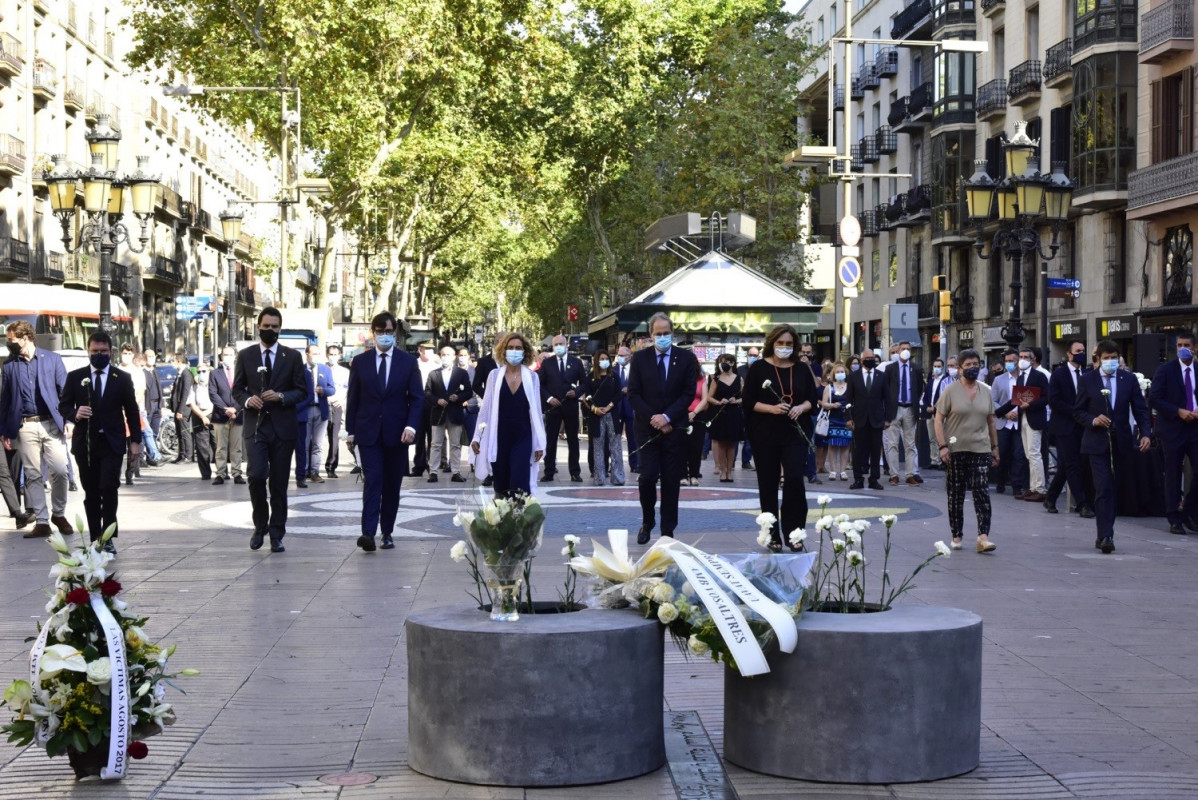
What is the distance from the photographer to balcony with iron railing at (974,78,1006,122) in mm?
48562

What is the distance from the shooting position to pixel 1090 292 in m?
42.4

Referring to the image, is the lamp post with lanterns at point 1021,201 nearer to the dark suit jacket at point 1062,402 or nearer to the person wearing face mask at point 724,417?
the person wearing face mask at point 724,417

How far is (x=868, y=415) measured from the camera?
70.0 feet

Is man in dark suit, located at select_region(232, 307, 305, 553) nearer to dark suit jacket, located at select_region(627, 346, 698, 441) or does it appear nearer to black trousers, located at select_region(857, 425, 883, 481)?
dark suit jacket, located at select_region(627, 346, 698, 441)

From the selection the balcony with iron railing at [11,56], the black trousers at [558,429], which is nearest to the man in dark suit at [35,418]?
the black trousers at [558,429]

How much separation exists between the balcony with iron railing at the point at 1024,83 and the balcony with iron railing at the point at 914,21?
7.47m

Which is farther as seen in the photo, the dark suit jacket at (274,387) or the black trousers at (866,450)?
the black trousers at (866,450)

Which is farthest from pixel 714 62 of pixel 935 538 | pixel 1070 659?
pixel 1070 659

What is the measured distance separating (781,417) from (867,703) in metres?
7.28

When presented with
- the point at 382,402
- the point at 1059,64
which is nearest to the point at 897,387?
the point at 382,402

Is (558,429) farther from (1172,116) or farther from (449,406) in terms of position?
(1172,116)

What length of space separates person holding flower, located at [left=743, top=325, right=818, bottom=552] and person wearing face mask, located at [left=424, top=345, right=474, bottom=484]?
382 inches

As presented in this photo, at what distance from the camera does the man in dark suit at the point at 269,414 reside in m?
13.2

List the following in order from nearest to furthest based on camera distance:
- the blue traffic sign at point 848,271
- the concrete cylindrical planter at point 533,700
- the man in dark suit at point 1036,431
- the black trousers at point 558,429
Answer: the concrete cylindrical planter at point 533,700, the man in dark suit at point 1036,431, the black trousers at point 558,429, the blue traffic sign at point 848,271
